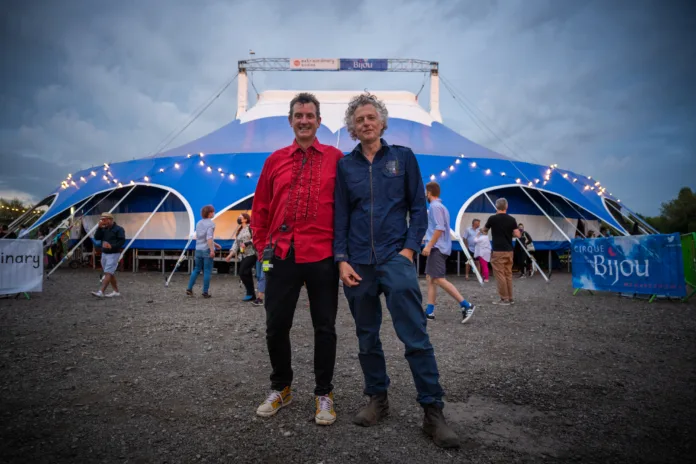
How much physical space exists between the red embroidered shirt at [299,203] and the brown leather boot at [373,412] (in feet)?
2.76

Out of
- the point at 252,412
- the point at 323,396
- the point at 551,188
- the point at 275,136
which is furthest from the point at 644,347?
the point at 275,136

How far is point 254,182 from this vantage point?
9867 millimetres

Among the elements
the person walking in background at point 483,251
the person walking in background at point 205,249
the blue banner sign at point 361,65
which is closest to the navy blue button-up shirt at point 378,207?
the person walking in background at point 205,249

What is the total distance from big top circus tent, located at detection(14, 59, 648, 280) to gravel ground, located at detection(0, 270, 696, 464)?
5.34 meters

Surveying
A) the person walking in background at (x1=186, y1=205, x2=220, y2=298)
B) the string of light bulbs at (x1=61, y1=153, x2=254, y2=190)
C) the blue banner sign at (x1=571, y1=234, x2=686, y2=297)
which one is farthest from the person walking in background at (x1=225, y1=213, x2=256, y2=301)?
the blue banner sign at (x1=571, y1=234, x2=686, y2=297)

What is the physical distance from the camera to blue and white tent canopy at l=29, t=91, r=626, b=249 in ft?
32.5

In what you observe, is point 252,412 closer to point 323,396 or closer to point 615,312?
point 323,396

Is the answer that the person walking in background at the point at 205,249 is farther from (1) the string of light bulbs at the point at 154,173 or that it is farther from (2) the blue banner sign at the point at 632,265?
(2) the blue banner sign at the point at 632,265

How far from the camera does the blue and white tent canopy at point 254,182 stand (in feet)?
32.5

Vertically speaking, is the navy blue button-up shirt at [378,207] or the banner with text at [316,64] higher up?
the banner with text at [316,64]

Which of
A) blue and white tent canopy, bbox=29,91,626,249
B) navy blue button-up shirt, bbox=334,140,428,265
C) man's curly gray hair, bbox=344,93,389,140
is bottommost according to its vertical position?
navy blue button-up shirt, bbox=334,140,428,265

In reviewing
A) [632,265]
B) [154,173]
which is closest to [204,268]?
[154,173]

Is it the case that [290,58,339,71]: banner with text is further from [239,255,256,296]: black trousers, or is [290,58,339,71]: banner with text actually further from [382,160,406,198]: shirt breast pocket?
[382,160,406,198]: shirt breast pocket

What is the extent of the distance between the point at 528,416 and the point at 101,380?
2.81 metres
